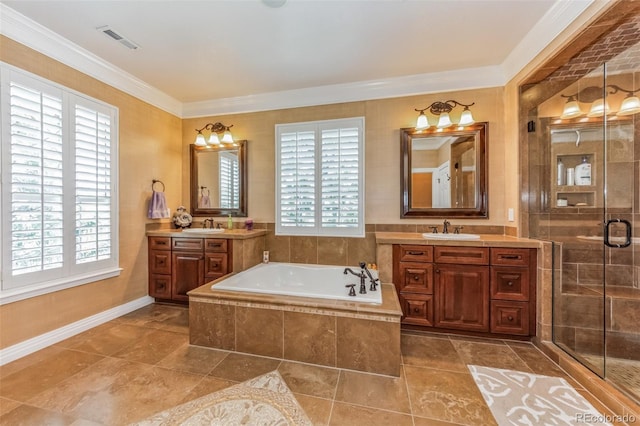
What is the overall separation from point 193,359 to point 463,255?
249cm

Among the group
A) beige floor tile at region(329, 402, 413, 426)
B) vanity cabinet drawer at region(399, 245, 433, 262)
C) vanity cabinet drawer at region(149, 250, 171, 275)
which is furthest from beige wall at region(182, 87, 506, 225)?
beige floor tile at region(329, 402, 413, 426)

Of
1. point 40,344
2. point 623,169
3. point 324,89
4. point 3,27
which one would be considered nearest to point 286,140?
point 324,89

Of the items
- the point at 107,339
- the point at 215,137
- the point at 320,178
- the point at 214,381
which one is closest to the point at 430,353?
the point at 214,381

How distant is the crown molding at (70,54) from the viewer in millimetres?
2006

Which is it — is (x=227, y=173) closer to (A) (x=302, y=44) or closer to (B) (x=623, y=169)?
(A) (x=302, y=44)

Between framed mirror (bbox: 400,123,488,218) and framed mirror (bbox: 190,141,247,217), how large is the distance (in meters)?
2.10

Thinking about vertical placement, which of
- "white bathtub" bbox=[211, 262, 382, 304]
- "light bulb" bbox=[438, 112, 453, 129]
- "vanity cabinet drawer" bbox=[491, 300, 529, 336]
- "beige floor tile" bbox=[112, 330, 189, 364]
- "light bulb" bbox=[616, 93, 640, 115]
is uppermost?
"light bulb" bbox=[438, 112, 453, 129]

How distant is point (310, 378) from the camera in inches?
71.9

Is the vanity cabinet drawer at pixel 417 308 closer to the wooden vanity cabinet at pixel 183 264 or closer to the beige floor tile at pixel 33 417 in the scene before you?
the wooden vanity cabinet at pixel 183 264

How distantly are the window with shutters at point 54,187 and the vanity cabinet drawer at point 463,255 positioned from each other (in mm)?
3425

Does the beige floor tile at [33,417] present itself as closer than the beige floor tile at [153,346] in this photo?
Yes

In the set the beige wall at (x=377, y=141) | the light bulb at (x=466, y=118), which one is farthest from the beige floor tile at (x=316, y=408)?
the light bulb at (x=466, y=118)

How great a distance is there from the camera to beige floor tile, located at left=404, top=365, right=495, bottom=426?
1491mm

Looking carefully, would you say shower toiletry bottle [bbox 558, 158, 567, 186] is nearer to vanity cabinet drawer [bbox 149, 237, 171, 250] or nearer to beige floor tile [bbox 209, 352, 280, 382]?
beige floor tile [bbox 209, 352, 280, 382]
